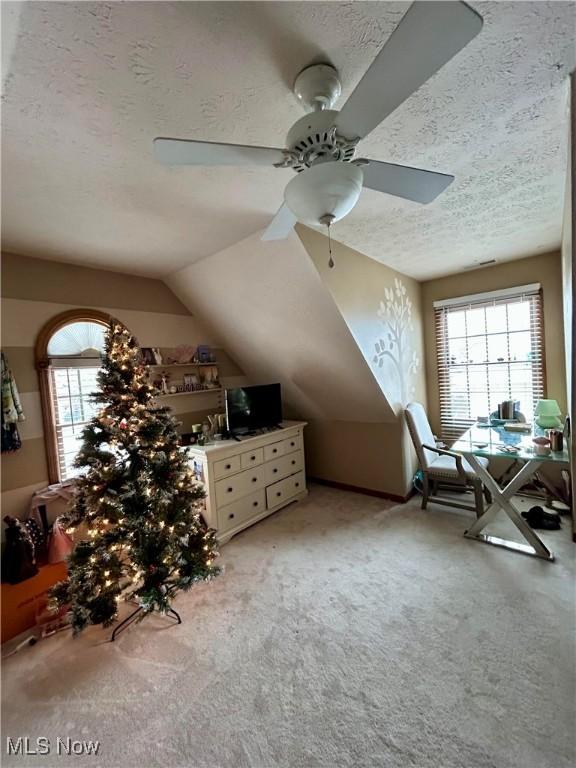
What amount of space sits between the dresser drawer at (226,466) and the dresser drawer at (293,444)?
2.25 feet

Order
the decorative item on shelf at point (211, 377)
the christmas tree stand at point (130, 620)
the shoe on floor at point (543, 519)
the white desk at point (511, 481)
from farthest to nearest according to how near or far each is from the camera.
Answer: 1. the decorative item on shelf at point (211, 377)
2. the shoe on floor at point (543, 519)
3. the white desk at point (511, 481)
4. the christmas tree stand at point (130, 620)

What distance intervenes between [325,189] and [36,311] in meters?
2.57

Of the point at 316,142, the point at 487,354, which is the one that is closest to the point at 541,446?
the point at 487,354

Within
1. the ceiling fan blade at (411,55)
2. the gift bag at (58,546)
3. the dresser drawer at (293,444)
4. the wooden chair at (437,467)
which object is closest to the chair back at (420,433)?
the wooden chair at (437,467)

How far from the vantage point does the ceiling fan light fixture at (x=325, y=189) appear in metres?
0.91

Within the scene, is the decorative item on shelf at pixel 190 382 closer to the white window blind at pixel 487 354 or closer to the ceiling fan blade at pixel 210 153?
the ceiling fan blade at pixel 210 153

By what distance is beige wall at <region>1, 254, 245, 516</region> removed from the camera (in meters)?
2.25

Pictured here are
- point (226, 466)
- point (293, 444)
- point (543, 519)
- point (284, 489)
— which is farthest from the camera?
point (293, 444)

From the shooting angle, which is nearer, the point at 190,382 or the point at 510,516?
the point at 510,516

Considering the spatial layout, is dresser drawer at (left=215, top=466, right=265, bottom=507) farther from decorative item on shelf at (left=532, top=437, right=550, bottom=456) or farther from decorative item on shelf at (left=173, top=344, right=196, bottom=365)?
decorative item on shelf at (left=532, top=437, right=550, bottom=456)

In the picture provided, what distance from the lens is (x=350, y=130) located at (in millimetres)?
959

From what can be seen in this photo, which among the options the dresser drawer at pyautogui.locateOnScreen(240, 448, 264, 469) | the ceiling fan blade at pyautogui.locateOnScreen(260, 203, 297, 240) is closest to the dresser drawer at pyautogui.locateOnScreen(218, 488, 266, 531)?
the dresser drawer at pyautogui.locateOnScreen(240, 448, 264, 469)

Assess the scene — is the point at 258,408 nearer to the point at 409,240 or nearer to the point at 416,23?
the point at 409,240

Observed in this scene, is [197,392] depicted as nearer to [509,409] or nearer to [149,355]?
[149,355]
